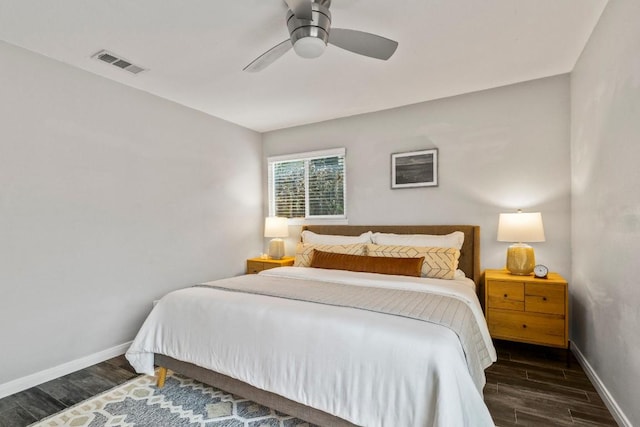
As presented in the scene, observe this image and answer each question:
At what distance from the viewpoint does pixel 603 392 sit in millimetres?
2104

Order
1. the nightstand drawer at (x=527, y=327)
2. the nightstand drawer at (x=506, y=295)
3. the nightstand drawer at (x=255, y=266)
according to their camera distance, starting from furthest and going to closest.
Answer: the nightstand drawer at (x=255, y=266), the nightstand drawer at (x=506, y=295), the nightstand drawer at (x=527, y=327)

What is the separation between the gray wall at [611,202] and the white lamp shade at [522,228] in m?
0.30

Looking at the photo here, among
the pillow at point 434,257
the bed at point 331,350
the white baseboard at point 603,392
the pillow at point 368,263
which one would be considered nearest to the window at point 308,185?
the pillow at point 368,263

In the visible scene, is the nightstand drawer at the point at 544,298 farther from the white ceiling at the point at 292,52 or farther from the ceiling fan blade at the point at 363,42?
the ceiling fan blade at the point at 363,42

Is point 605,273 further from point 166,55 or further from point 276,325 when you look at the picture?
point 166,55

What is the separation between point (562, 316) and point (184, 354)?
A: 295cm

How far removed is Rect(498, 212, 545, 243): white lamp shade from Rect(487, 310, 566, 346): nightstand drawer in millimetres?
657

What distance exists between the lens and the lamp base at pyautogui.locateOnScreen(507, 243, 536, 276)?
2863 millimetres

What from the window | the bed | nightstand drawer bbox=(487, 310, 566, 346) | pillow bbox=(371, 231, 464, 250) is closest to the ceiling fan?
the bed

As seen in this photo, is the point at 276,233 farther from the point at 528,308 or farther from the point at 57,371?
the point at 528,308

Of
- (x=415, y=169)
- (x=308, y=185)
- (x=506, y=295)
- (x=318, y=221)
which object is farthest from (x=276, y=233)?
(x=506, y=295)

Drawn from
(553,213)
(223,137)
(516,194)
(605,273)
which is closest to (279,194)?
(223,137)

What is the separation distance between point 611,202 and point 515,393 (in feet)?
4.71

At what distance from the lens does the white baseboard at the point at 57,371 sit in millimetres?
2293
